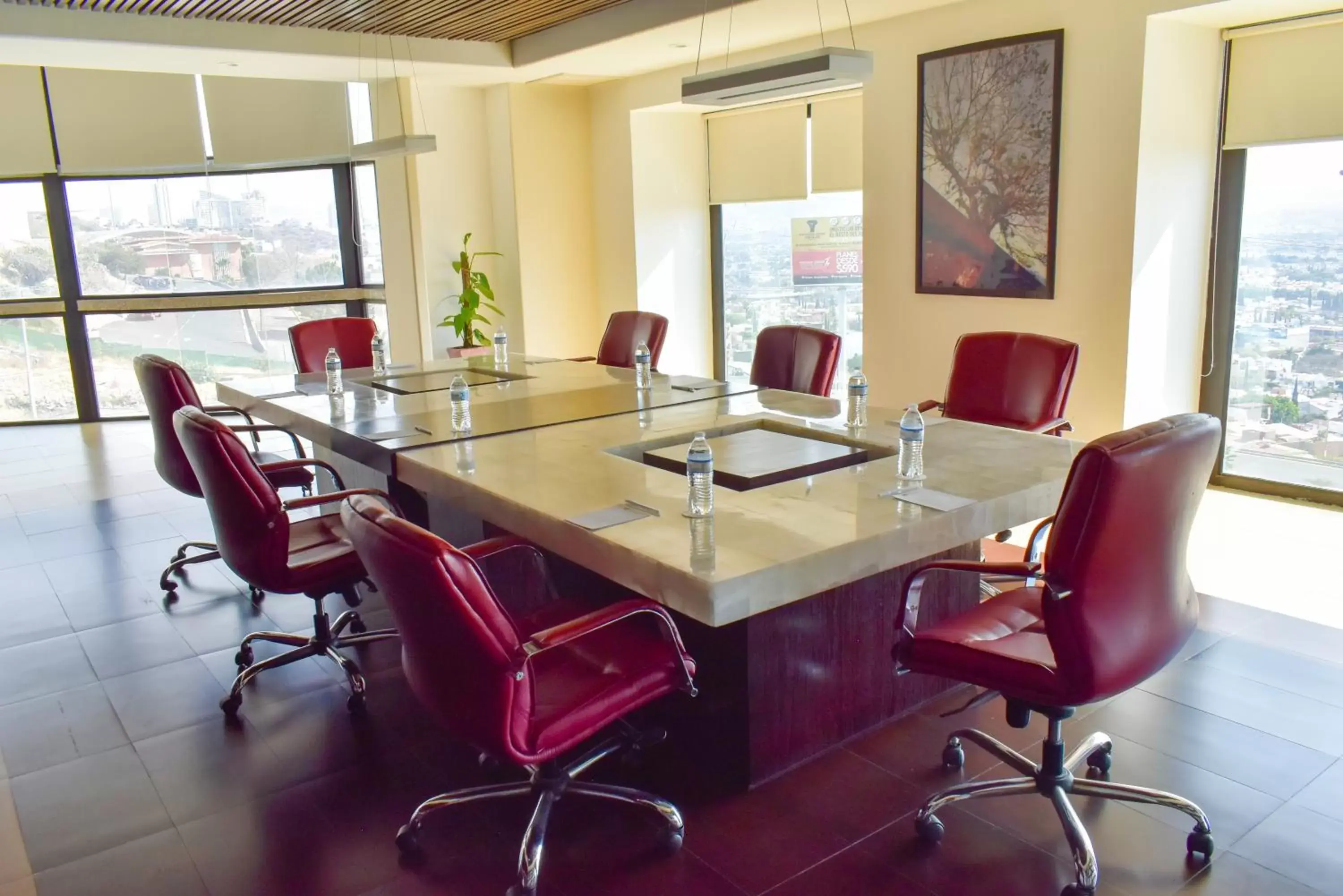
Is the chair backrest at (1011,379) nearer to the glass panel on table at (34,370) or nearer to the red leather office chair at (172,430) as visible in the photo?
the red leather office chair at (172,430)

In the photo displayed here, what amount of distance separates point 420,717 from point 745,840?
122 cm

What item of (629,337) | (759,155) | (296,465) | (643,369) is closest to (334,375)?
(296,465)

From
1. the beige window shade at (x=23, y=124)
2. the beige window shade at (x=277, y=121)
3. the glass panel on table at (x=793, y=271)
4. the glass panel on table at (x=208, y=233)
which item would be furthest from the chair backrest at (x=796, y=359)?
the beige window shade at (x=23, y=124)

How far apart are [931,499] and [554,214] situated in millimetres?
6212

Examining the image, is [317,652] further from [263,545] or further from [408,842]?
[408,842]

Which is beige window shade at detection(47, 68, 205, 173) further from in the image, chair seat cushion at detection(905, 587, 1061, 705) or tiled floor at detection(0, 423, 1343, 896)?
chair seat cushion at detection(905, 587, 1061, 705)

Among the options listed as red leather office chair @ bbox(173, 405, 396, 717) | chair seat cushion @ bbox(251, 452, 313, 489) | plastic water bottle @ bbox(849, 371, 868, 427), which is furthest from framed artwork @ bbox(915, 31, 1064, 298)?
red leather office chair @ bbox(173, 405, 396, 717)

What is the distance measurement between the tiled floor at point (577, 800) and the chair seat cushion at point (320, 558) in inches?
17.2

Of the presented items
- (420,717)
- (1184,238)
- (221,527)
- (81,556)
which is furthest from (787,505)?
(81,556)

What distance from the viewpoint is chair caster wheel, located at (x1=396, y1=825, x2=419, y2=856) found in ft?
8.27

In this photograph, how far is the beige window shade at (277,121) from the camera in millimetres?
8375

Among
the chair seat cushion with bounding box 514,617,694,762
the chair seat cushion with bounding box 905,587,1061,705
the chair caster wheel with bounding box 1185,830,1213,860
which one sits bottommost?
the chair caster wheel with bounding box 1185,830,1213,860

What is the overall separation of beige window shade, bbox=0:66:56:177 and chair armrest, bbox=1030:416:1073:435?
7995 mm

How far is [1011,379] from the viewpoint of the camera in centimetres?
433
